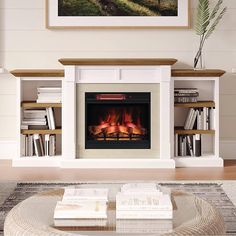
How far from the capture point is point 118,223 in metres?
2.20

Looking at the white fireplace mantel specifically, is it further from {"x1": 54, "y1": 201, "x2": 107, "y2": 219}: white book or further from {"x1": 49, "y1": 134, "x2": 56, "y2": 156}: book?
{"x1": 54, "y1": 201, "x2": 107, "y2": 219}: white book

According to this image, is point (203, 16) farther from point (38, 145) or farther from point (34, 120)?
point (38, 145)

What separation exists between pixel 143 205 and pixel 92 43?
3522mm

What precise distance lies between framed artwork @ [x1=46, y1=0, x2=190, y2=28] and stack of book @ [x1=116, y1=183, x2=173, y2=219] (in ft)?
10.8

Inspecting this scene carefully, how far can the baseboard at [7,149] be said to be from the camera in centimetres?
571

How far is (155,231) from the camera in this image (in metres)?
2.10

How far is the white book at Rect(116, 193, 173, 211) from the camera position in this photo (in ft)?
7.50

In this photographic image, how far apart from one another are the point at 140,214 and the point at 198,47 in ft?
11.9

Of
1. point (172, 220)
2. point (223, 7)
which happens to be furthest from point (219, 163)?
point (172, 220)

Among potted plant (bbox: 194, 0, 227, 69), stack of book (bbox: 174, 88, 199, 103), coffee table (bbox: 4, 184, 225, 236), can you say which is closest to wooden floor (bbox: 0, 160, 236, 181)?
stack of book (bbox: 174, 88, 199, 103)

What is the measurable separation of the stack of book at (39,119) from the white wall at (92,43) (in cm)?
53

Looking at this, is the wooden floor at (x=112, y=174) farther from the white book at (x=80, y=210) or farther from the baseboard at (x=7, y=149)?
the white book at (x=80, y=210)

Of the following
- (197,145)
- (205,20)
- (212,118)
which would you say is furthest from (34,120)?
(205,20)

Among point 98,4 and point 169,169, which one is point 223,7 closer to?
point 98,4
